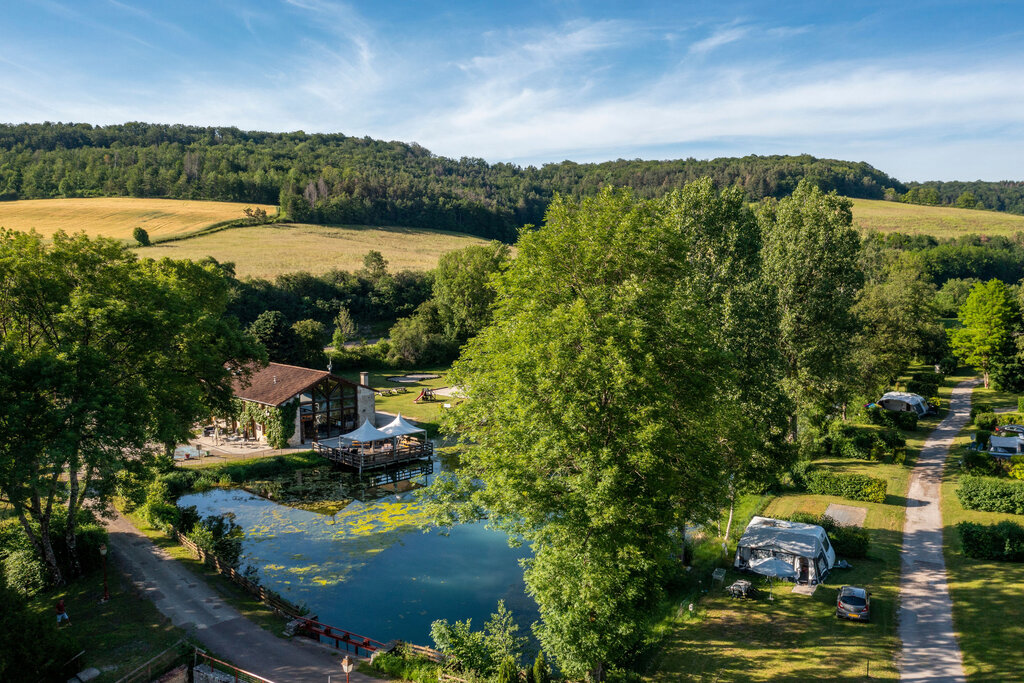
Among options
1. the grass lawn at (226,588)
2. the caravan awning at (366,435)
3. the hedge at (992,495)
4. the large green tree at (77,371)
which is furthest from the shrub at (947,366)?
→ the large green tree at (77,371)

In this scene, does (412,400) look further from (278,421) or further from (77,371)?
(77,371)

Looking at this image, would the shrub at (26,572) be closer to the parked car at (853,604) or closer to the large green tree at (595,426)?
the large green tree at (595,426)

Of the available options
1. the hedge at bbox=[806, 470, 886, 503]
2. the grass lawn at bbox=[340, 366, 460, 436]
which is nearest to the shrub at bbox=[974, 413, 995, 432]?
the hedge at bbox=[806, 470, 886, 503]

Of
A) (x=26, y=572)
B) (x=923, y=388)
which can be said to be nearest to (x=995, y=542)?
(x=923, y=388)

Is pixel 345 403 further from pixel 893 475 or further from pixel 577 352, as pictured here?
pixel 893 475

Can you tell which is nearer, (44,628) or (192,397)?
(44,628)

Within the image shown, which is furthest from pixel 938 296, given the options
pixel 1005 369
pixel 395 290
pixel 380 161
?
pixel 380 161
